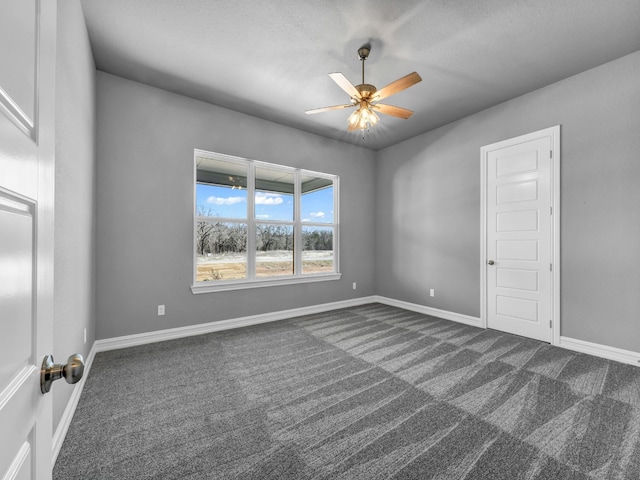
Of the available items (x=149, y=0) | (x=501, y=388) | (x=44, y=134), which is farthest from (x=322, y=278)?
(x=44, y=134)

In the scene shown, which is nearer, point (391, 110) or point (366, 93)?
point (366, 93)

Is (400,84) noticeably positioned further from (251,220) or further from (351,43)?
(251,220)

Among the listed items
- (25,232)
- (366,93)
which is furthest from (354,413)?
(366,93)

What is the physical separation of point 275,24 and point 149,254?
8.80ft

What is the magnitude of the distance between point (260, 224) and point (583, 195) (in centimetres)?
385

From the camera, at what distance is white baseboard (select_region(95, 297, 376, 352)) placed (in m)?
3.10

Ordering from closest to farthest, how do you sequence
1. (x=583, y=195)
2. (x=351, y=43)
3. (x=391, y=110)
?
(x=351, y=43), (x=391, y=110), (x=583, y=195)

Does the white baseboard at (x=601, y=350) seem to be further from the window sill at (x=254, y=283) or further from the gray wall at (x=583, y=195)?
the window sill at (x=254, y=283)

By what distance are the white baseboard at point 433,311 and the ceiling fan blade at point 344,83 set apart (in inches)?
129

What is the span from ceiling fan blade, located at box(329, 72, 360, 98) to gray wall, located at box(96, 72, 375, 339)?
1.91 meters

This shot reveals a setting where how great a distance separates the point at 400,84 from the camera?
2.49 metres

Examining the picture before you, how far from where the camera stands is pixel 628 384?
236 centimetres

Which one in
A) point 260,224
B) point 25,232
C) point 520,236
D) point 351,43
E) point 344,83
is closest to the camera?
point 25,232

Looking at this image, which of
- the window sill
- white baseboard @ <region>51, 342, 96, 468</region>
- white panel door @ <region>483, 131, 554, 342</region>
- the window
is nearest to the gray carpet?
white baseboard @ <region>51, 342, 96, 468</region>
